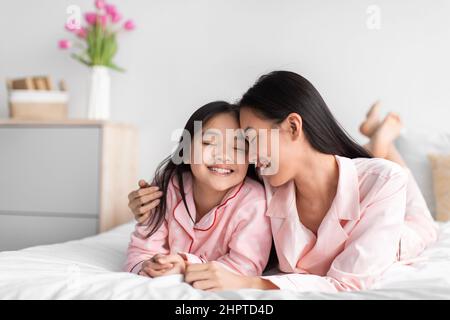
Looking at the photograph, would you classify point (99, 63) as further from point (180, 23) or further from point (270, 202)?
point (270, 202)

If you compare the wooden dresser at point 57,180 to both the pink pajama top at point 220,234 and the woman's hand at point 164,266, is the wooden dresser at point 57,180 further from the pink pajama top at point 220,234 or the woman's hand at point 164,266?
the woman's hand at point 164,266

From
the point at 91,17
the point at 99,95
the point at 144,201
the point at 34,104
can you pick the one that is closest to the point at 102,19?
the point at 91,17

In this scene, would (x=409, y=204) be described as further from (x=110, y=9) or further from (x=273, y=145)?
(x=110, y=9)

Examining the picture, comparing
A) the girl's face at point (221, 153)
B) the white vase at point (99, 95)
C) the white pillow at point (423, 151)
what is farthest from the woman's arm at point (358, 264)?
the white vase at point (99, 95)

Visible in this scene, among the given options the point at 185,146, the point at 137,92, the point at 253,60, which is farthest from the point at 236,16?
the point at 185,146

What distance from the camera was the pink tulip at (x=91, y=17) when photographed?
2469mm

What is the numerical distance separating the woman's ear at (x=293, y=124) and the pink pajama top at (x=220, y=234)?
20 centimetres

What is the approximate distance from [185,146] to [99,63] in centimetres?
135

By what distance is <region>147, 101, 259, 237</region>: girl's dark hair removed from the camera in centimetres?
123

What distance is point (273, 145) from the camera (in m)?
1.14

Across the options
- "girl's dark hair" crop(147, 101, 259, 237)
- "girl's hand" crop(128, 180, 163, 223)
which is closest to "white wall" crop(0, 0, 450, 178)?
"girl's dark hair" crop(147, 101, 259, 237)

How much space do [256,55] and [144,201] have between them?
1286mm

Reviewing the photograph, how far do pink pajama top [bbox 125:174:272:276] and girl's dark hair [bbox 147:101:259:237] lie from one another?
2 cm
